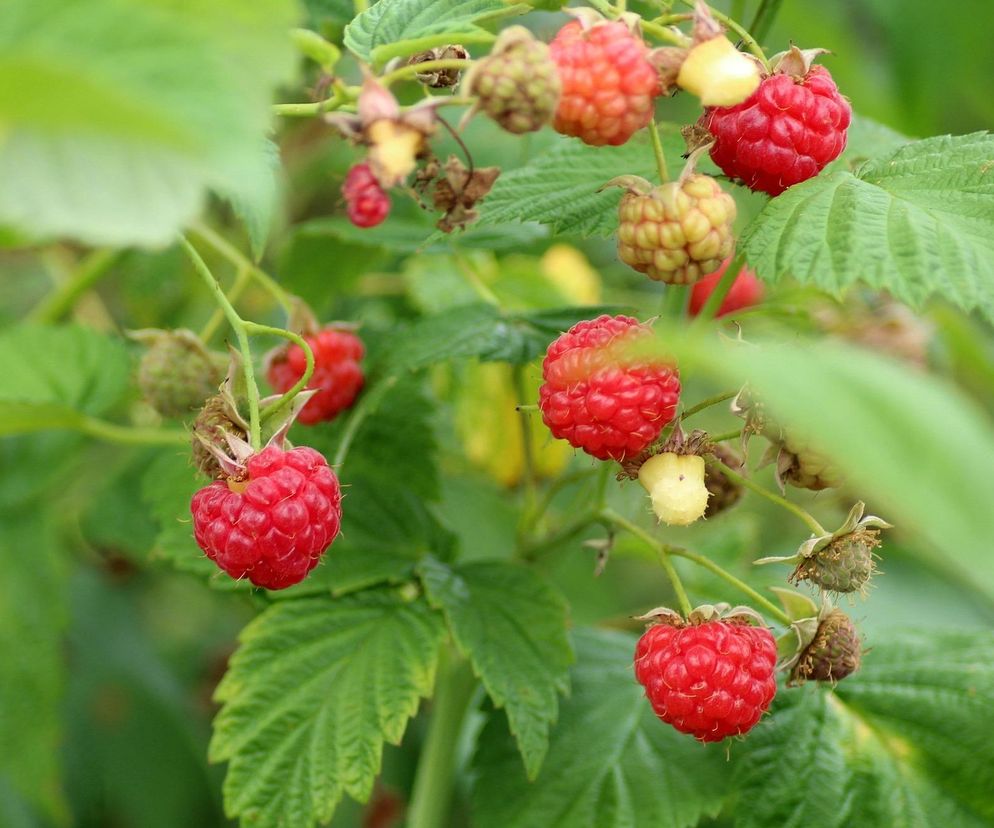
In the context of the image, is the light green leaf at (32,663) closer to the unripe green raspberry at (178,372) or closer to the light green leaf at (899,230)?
the unripe green raspberry at (178,372)

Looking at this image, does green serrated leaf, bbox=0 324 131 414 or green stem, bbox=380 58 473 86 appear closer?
green stem, bbox=380 58 473 86

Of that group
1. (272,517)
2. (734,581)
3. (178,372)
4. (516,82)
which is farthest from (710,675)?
(178,372)

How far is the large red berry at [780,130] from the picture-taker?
800mm

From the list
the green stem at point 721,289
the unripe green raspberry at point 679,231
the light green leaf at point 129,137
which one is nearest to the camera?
the light green leaf at point 129,137

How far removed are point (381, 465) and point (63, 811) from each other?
1.93 feet

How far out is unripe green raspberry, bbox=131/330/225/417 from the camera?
1.06 m

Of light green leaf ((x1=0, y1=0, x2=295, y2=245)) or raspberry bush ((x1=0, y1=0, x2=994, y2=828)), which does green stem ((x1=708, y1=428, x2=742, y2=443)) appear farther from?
light green leaf ((x1=0, y1=0, x2=295, y2=245))

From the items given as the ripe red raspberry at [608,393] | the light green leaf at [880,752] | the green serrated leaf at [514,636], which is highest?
the ripe red raspberry at [608,393]

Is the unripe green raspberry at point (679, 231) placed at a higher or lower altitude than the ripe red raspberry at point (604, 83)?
lower

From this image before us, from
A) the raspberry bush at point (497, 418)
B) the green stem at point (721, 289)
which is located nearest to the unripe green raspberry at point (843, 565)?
the raspberry bush at point (497, 418)

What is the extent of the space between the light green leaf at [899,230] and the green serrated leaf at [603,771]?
0.43 metres

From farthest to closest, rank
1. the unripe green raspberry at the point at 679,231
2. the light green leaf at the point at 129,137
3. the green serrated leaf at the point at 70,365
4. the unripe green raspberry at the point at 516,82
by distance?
the green serrated leaf at the point at 70,365, the unripe green raspberry at the point at 679,231, the unripe green raspberry at the point at 516,82, the light green leaf at the point at 129,137

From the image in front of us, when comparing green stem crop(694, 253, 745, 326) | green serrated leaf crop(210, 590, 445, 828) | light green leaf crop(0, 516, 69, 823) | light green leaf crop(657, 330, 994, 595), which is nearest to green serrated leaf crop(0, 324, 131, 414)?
light green leaf crop(0, 516, 69, 823)

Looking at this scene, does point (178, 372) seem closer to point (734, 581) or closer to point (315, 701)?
point (315, 701)
